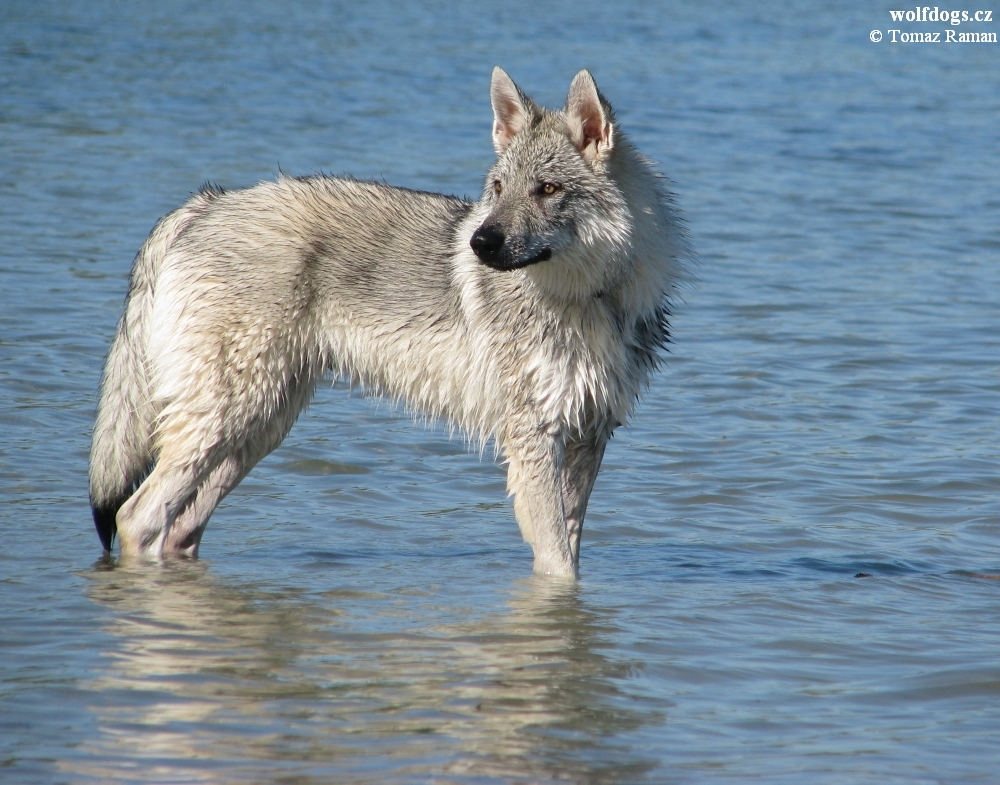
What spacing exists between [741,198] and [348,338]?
29.0ft

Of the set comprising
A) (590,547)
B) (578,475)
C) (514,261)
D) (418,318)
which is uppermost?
(514,261)

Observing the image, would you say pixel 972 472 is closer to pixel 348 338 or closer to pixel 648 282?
pixel 648 282

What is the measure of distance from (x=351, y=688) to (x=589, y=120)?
245 centimetres

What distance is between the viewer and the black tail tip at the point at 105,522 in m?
5.79

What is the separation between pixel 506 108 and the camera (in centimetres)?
562

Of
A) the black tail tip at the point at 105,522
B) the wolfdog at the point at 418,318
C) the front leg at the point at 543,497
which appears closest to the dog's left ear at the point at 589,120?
the wolfdog at the point at 418,318

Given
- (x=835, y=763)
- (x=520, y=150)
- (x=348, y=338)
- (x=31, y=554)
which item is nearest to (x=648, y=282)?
(x=520, y=150)

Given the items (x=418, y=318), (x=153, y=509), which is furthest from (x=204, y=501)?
(x=418, y=318)

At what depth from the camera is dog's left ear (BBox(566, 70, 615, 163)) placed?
5.34m

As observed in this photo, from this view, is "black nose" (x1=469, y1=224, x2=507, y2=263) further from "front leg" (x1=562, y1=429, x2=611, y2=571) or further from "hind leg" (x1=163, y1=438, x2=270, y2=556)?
"hind leg" (x1=163, y1=438, x2=270, y2=556)

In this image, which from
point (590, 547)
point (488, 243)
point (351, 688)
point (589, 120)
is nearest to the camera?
point (351, 688)

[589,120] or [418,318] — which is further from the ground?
[589,120]

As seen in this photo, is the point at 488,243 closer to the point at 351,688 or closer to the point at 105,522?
the point at 351,688

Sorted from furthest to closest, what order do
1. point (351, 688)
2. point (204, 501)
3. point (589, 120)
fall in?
point (204, 501) → point (589, 120) → point (351, 688)
